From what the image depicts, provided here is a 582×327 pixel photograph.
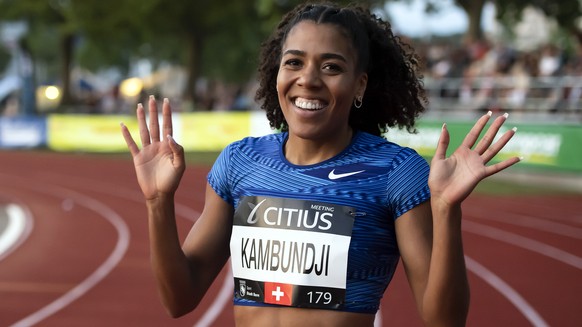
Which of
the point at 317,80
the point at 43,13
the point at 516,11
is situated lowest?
the point at 43,13

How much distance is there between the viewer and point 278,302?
2.83 meters

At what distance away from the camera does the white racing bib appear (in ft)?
9.17

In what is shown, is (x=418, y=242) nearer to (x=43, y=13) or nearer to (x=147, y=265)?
(x=147, y=265)

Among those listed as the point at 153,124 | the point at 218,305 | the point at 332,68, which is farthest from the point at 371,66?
the point at 218,305

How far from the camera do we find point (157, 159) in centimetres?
294

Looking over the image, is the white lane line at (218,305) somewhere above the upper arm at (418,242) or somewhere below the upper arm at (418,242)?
below

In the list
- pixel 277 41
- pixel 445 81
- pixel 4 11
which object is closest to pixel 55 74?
pixel 4 11

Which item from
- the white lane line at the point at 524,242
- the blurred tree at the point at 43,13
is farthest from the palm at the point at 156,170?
the blurred tree at the point at 43,13

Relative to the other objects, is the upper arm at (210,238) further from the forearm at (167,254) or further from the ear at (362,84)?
the ear at (362,84)

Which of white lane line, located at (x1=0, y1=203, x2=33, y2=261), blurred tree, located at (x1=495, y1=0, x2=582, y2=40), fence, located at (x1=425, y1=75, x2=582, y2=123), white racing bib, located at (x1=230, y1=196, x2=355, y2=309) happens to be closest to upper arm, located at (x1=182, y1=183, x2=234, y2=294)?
white racing bib, located at (x1=230, y1=196, x2=355, y2=309)

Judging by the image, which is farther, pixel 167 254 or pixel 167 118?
pixel 167 118

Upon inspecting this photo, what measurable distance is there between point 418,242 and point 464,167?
0.26 meters

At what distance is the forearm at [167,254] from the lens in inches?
113

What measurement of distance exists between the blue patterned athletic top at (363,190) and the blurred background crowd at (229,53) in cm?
93
